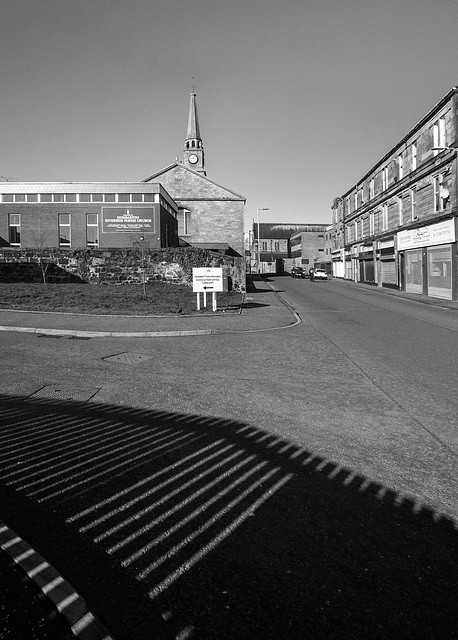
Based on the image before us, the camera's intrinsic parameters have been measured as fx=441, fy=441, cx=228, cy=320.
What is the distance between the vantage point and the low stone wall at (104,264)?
1025 inches

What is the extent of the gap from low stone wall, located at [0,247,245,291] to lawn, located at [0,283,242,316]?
3.30 feet

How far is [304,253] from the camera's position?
312 ft

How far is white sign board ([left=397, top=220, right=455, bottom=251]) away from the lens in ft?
87.2

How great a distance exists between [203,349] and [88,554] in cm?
807

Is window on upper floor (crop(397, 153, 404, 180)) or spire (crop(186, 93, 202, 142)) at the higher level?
spire (crop(186, 93, 202, 142))

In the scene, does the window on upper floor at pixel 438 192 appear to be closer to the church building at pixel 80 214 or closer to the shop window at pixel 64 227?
the church building at pixel 80 214

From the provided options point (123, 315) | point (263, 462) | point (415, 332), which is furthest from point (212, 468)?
point (123, 315)

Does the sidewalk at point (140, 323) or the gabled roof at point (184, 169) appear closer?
the sidewalk at point (140, 323)

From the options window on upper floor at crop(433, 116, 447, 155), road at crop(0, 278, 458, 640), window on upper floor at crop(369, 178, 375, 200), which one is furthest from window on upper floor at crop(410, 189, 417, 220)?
road at crop(0, 278, 458, 640)

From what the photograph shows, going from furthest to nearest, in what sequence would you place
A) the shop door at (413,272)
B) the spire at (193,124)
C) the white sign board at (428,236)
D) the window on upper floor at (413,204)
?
the spire at (193,124)
the window on upper floor at (413,204)
the shop door at (413,272)
the white sign board at (428,236)

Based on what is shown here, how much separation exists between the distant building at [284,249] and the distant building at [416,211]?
3314 cm

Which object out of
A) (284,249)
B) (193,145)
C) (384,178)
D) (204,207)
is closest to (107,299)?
(384,178)

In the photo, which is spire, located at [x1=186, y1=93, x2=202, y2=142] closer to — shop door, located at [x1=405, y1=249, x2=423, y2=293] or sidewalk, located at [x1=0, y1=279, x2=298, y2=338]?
shop door, located at [x1=405, y1=249, x2=423, y2=293]

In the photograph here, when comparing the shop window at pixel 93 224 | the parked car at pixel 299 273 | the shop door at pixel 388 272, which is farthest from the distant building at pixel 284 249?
the shop window at pixel 93 224
